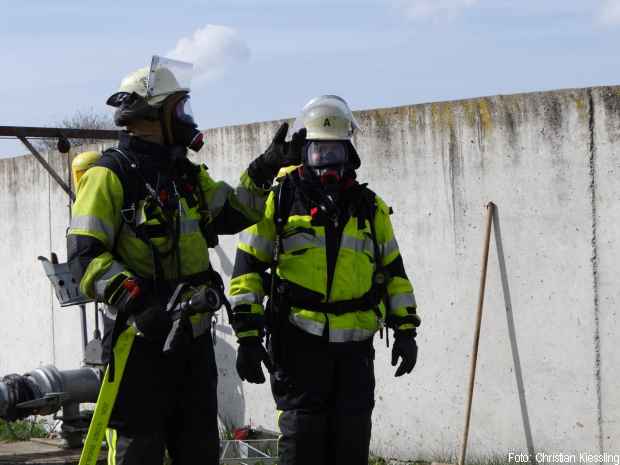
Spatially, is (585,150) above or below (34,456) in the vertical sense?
above

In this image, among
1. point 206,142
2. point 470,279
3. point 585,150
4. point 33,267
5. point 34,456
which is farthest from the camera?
point 33,267

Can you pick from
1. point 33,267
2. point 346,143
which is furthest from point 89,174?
point 33,267

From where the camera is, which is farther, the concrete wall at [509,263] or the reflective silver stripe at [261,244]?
the concrete wall at [509,263]

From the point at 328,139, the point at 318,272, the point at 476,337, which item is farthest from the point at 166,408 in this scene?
the point at 476,337

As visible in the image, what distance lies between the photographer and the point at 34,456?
26.1 ft

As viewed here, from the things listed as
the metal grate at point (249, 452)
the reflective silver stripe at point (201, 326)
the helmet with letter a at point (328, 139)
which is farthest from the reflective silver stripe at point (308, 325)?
the metal grate at point (249, 452)

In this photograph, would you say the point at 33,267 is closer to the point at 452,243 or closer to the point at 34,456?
the point at 34,456

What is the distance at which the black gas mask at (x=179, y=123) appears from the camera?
15.1 feet

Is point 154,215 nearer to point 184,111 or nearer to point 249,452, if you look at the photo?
point 184,111

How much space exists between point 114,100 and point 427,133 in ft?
9.91

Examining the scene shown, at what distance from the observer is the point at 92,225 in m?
4.29

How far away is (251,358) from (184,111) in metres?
1.16

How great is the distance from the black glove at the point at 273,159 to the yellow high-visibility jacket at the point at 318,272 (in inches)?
16.6

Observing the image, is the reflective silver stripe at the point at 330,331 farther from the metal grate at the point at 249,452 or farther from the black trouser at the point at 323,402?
the metal grate at the point at 249,452
